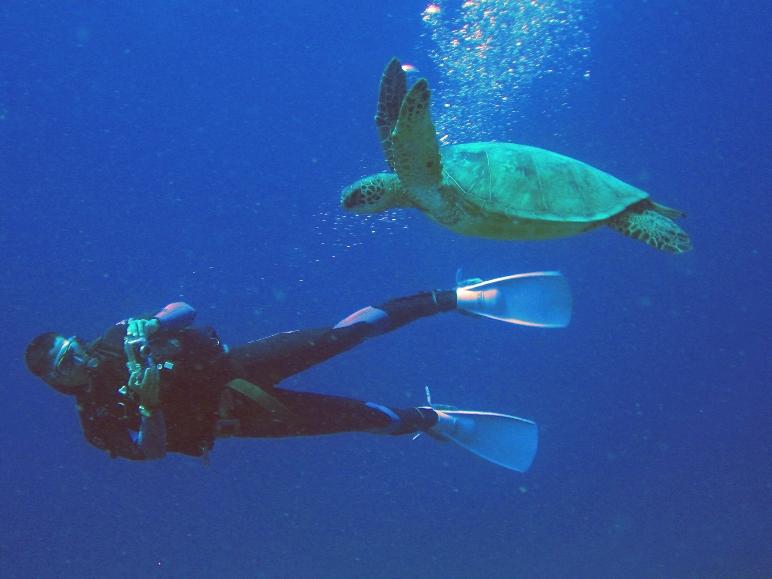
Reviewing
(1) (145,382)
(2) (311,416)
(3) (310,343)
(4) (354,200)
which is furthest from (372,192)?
(1) (145,382)

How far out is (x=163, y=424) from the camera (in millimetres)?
2615

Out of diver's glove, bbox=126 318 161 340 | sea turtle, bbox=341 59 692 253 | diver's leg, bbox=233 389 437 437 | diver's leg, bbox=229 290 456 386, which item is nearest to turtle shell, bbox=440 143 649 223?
sea turtle, bbox=341 59 692 253

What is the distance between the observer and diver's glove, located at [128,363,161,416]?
2.44 m

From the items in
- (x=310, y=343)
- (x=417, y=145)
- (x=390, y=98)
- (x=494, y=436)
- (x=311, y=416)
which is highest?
(x=390, y=98)

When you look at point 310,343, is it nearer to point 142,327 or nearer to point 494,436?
point 142,327

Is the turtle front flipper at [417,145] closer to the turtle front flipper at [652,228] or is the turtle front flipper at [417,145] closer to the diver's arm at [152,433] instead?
the turtle front flipper at [652,228]

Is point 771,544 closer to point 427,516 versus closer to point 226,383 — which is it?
point 427,516

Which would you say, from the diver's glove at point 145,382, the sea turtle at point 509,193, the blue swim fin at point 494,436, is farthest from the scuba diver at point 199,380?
the sea turtle at point 509,193

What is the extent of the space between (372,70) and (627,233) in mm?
17265

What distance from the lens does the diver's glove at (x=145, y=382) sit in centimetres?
244

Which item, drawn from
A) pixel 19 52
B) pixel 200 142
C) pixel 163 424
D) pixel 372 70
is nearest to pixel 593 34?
pixel 372 70

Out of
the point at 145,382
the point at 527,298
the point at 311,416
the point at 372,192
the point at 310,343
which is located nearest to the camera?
the point at 145,382

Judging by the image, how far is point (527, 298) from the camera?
13.9 feet

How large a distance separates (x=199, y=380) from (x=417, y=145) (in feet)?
6.17
